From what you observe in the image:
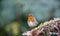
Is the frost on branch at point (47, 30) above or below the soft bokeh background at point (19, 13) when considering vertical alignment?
above

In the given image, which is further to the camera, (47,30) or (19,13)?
(19,13)

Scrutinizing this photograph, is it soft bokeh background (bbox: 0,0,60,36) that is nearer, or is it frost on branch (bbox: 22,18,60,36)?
frost on branch (bbox: 22,18,60,36)

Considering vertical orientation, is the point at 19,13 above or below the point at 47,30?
below

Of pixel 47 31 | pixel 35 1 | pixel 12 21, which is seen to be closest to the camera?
pixel 47 31

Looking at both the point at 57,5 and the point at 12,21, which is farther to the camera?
the point at 57,5

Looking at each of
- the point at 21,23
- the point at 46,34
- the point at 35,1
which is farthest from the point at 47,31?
the point at 35,1

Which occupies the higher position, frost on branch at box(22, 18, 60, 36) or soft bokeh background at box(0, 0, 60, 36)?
frost on branch at box(22, 18, 60, 36)

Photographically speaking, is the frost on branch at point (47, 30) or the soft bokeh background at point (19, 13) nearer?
the frost on branch at point (47, 30)

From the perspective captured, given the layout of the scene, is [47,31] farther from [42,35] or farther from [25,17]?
[25,17]
